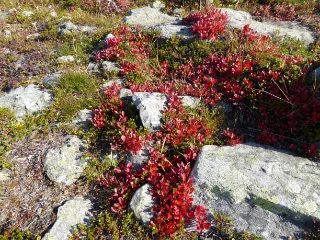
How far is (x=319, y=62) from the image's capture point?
6.82 metres

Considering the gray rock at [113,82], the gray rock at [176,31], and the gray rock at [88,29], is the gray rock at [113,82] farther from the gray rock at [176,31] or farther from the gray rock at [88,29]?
the gray rock at [88,29]

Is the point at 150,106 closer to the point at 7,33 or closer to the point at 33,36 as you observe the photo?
the point at 33,36

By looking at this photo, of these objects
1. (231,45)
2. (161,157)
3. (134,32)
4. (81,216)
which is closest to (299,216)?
(161,157)

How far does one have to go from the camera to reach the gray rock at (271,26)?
Result: 9000 millimetres

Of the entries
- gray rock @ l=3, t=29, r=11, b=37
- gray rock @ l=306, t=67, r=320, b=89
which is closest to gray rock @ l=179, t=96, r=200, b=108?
gray rock @ l=306, t=67, r=320, b=89

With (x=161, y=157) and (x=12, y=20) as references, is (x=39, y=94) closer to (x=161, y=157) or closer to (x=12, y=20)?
(x=161, y=157)

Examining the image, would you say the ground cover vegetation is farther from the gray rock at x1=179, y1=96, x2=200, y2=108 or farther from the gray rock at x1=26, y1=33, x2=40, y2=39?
the gray rock at x1=26, y1=33, x2=40, y2=39

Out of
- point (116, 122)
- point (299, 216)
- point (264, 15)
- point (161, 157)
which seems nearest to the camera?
point (299, 216)

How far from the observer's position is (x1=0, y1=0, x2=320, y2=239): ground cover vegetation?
4875 mm

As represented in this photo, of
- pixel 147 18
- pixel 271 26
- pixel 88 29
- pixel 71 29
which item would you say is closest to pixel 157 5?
pixel 147 18

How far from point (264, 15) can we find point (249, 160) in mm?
7313

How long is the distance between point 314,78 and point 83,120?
17.5ft

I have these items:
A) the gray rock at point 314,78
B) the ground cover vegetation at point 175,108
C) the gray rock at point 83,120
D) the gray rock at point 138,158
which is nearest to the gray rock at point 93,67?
the ground cover vegetation at point 175,108

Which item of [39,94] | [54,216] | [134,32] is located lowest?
[54,216]
